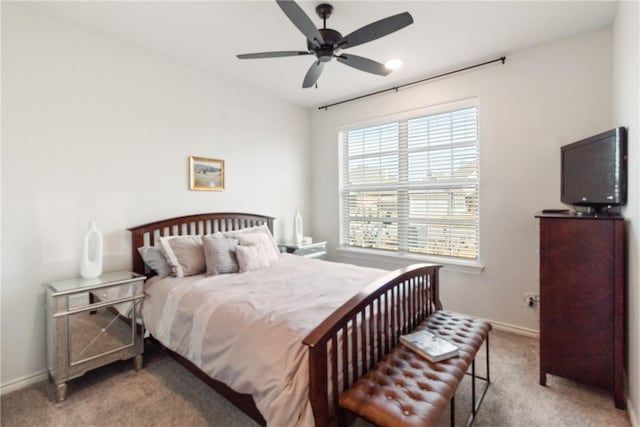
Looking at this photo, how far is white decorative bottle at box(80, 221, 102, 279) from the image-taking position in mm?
2396

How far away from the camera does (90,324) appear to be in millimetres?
2236

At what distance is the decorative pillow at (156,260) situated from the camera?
267cm

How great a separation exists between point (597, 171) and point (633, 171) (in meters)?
0.37

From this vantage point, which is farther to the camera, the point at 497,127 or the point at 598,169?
the point at 497,127

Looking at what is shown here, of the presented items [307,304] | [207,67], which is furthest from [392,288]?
[207,67]

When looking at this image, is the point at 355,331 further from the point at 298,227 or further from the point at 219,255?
the point at 298,227

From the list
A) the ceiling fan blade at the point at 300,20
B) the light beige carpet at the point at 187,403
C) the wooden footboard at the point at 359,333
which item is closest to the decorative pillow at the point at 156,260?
the light beige carpet at the point at 187,403

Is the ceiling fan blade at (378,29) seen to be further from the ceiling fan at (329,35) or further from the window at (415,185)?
the window at (415,185)

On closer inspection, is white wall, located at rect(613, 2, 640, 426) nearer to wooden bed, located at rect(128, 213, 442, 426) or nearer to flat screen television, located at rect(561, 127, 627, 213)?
flat screen television, located at rect(561, 127, 627, 213)

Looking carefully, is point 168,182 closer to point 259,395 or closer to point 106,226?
point 106,226

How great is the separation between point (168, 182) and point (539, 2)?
11.6 feet

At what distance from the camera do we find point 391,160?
13.1ft

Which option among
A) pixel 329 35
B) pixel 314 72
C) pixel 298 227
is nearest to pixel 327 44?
pixel 329 35

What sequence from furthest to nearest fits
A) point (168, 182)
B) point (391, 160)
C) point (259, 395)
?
point (391, 160)
point (168, 182)
point (259, 395)
